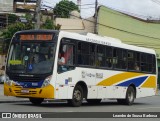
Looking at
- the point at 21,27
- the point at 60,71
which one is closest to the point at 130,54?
the point at 60,71

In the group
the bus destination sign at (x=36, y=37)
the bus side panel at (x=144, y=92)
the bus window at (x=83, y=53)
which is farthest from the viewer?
the bus side panel at (x=144, y=92)

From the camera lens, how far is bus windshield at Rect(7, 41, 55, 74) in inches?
706

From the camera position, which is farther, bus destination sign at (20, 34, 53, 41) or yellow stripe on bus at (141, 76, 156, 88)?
yellow stripe on bus at (141, 76, 156, 88)

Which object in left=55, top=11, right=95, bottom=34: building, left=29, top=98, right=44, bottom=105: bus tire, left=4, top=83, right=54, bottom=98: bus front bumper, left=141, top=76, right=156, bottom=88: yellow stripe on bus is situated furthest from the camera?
left=55, top=11, right=95, bottom=34: building

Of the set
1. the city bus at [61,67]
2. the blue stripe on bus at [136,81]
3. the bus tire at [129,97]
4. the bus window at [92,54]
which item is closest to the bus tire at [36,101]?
the city bus at [61,67]

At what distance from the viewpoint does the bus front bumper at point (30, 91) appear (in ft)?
58.1

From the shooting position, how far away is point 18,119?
12.8 metres

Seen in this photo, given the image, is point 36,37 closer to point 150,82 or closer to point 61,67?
point 61,67

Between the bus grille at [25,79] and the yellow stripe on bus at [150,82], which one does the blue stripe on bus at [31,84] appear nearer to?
the bus grille at [25,79]

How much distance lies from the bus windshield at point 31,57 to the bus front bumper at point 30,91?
0.65m

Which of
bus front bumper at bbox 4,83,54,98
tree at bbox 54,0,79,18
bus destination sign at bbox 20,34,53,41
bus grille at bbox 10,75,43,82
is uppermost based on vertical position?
tree at bbox 54,0,79,18

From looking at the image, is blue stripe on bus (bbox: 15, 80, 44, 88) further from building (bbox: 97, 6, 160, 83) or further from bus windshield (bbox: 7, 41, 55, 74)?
building (bbox: 97, 6, 160, 83)

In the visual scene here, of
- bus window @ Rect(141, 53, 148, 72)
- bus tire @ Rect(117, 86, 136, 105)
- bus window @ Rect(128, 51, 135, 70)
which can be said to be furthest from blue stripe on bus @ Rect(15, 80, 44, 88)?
bus window @ Rect(141, 53, 148, 72)

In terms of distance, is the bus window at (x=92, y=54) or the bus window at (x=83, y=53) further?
the bus window at (x=92, y=54)
